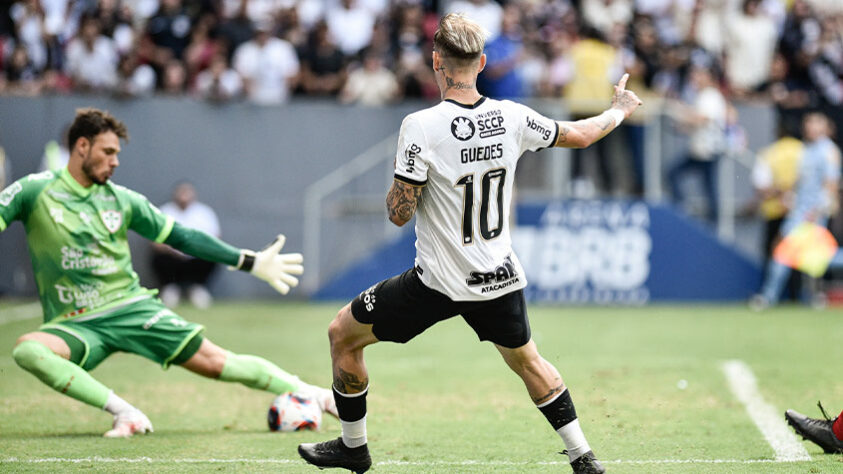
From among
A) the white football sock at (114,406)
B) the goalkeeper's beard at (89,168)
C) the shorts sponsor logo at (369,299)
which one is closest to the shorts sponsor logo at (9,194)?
the goalkeeper's beard at (89,168)

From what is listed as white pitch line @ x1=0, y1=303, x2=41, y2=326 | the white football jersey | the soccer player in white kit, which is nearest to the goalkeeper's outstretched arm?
the soccer player in white kit

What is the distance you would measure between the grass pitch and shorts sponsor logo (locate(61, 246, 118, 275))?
1.06 m

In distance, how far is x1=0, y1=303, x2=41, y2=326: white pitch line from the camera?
14.9 metres

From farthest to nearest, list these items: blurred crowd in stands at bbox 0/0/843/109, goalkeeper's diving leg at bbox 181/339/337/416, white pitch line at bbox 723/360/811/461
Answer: blurred crowd in stands at bbox 0/0/843/109 → goalkeeper's diving leg at bbox 181/339/337/416 → white pitch line at bbox 723/360/811/461

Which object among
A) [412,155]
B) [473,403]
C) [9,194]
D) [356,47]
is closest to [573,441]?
Result: [412,155]

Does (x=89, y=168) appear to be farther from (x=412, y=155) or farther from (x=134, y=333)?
(x=412, y=155)

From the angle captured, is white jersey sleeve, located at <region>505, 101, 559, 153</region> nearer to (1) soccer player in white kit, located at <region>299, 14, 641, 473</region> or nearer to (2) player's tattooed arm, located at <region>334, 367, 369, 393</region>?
(1) soccer player in white kit, located at <region>299, 14, 641, 473</region>

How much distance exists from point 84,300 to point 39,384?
2569 mm

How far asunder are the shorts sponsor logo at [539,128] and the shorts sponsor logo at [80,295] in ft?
11.2

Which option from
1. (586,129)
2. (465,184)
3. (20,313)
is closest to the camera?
(465,184)

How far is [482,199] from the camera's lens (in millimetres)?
5555

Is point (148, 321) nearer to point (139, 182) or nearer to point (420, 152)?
point (420, 152)

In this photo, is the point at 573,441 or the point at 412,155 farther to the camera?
the point at 573,441

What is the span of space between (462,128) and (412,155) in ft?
0.89
